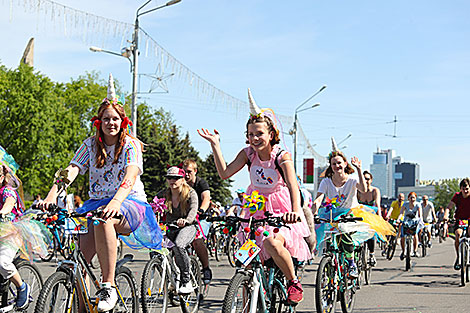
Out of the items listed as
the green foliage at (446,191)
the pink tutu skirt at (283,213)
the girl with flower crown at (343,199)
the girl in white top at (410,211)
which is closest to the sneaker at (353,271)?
the girl with flower crown at (343,199)

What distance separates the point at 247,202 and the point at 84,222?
1373 millimetres

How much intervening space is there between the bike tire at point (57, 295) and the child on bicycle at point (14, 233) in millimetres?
1744

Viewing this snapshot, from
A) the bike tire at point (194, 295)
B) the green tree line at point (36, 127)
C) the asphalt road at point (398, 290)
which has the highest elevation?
the green tree line at point (36, 127)

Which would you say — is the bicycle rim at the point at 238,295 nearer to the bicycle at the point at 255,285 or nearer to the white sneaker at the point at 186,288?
the bicycle at the point at 255,285

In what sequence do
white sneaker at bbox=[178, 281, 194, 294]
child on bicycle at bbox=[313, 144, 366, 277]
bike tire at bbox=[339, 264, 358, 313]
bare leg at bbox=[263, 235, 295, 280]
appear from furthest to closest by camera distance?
child on bicycle at bbox=[313, 144, 366, 277]
bike tire at bbox=[339, 264, 358, 313]
white sneaker at bbox=[178, 281, 194, 294]
bare leg at bbox=[263, 235, 295, 280]

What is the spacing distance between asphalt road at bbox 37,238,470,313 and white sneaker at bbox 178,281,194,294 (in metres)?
0.91

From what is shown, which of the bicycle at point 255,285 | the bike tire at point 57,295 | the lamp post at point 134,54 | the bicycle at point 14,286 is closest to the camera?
the bike tire at point 57,295

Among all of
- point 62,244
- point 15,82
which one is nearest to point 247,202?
point 62,244

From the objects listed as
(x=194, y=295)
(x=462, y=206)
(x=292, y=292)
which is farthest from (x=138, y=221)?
(x=462, y=206)

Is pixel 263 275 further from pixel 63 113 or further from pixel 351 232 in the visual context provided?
pixel 63 113

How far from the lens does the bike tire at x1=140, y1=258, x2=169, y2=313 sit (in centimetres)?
638

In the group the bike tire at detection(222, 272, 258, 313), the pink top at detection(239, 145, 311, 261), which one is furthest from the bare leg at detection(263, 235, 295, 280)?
the bike tire at detection(222, 272, 258, 313)

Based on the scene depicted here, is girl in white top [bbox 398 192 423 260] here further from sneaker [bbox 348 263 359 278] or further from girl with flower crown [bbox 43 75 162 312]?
girl with flower crown [bbox 43 75 162 312]

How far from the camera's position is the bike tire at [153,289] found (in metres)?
6.38
